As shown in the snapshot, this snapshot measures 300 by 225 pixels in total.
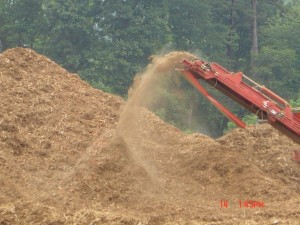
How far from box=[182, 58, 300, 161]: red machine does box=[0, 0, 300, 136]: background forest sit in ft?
63.8

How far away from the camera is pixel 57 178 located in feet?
38.2

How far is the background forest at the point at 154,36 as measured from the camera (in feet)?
117

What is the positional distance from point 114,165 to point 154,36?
87.4ft

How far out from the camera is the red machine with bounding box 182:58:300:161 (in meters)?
11.9

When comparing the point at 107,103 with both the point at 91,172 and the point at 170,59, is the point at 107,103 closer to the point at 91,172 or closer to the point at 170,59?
the point at 170,59

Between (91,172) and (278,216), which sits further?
(91,172)

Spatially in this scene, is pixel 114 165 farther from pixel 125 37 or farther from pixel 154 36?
pixel 154 36

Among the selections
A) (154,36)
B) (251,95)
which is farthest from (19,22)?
(251,95)

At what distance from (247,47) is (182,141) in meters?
31.3

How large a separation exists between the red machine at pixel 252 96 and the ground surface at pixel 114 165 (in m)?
0.77

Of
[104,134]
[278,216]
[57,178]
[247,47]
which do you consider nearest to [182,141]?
→ [104,134]

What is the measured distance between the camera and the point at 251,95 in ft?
39.7
